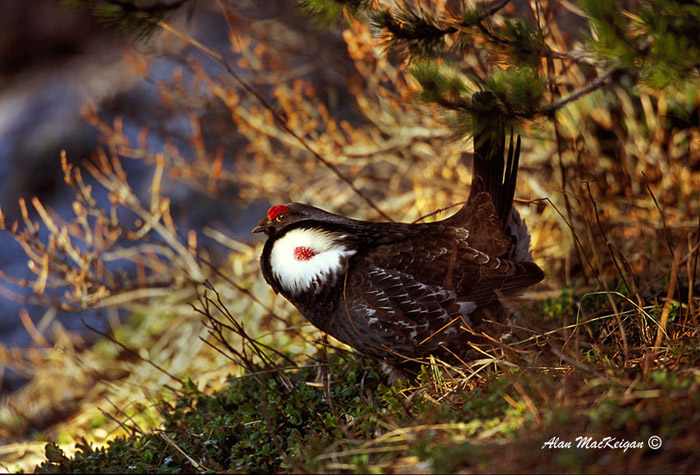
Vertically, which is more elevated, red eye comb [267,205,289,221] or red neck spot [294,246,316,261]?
red eye comb [267,205,289,221]

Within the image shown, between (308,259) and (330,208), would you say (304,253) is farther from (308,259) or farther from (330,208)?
(330,208)

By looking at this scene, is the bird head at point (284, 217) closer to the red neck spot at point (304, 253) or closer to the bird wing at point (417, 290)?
the red neck spot at point (304, 253)

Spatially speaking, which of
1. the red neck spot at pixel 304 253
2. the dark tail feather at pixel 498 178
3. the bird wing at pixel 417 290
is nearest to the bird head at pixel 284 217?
the red neck spot at pixel 304 253

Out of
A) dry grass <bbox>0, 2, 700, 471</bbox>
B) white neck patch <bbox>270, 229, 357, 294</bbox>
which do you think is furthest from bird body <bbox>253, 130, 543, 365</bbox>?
dry grass <bbox>0, 2, 700, 471</bbox>

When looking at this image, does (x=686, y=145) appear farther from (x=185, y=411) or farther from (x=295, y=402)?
(x=185, y=411)

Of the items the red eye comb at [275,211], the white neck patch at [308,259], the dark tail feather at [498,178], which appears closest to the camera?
the white neck patch at [308,259]

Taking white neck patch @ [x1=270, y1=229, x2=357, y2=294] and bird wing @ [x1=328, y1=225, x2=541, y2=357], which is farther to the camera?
white neck patch @ [x1=270, y1=229, x2=357, y2=294]

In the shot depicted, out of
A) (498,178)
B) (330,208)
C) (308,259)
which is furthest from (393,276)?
(330,208)

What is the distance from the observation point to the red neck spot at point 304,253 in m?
3.82

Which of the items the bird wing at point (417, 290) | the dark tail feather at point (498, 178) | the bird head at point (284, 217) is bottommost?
the bird wing at point (417, 290)

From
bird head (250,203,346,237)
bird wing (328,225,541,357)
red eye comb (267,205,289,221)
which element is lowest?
bird wing (328,225,541,357)

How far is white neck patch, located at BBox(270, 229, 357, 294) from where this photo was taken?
12.5 feet

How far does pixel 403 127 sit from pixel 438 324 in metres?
3.14

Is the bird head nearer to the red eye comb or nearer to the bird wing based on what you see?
the red eye comb
